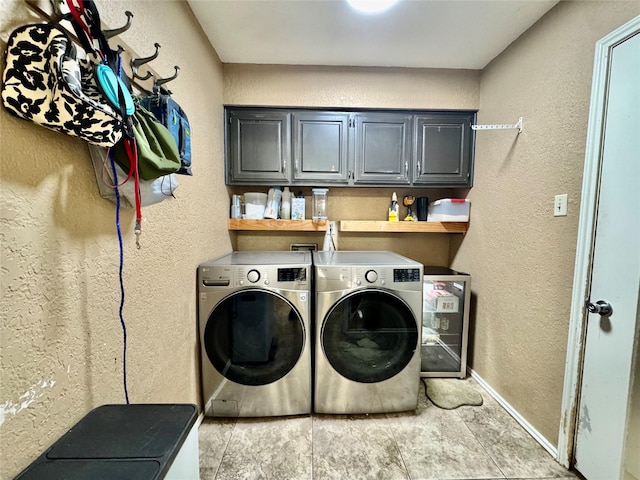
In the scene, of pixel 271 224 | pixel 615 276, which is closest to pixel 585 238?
pixel 615 276

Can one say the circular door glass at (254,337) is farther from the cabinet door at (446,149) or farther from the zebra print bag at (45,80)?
the cabinet door at (446,149)

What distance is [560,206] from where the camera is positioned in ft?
4.51

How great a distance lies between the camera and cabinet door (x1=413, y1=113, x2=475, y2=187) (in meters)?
2.14

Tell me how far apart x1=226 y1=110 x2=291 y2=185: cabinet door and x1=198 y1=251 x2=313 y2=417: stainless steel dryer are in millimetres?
828

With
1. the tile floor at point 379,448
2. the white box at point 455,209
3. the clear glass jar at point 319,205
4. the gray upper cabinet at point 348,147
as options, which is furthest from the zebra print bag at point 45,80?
the white box at point 455,209

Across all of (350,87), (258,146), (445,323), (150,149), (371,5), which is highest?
(371,5)

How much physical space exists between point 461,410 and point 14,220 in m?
2.35

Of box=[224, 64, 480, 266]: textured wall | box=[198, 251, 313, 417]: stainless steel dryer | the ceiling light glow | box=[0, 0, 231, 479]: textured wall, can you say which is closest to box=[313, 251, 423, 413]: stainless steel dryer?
box=[198, 251, 313, 417]: stainless steel dryer

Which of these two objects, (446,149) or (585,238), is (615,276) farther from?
(446,149)

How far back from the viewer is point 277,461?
137 centimetres

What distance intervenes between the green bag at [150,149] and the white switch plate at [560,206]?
1.83 m

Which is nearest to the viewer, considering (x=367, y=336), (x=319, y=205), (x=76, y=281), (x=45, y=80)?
(x=45, y=80)

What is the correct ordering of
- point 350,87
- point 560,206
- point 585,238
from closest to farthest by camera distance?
1. point 585,238
2. point 560,206
3. point 350,87

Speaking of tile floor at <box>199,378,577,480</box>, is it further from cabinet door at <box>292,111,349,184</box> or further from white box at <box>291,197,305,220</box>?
cabinet door at <box>292,111,349,184</box>
